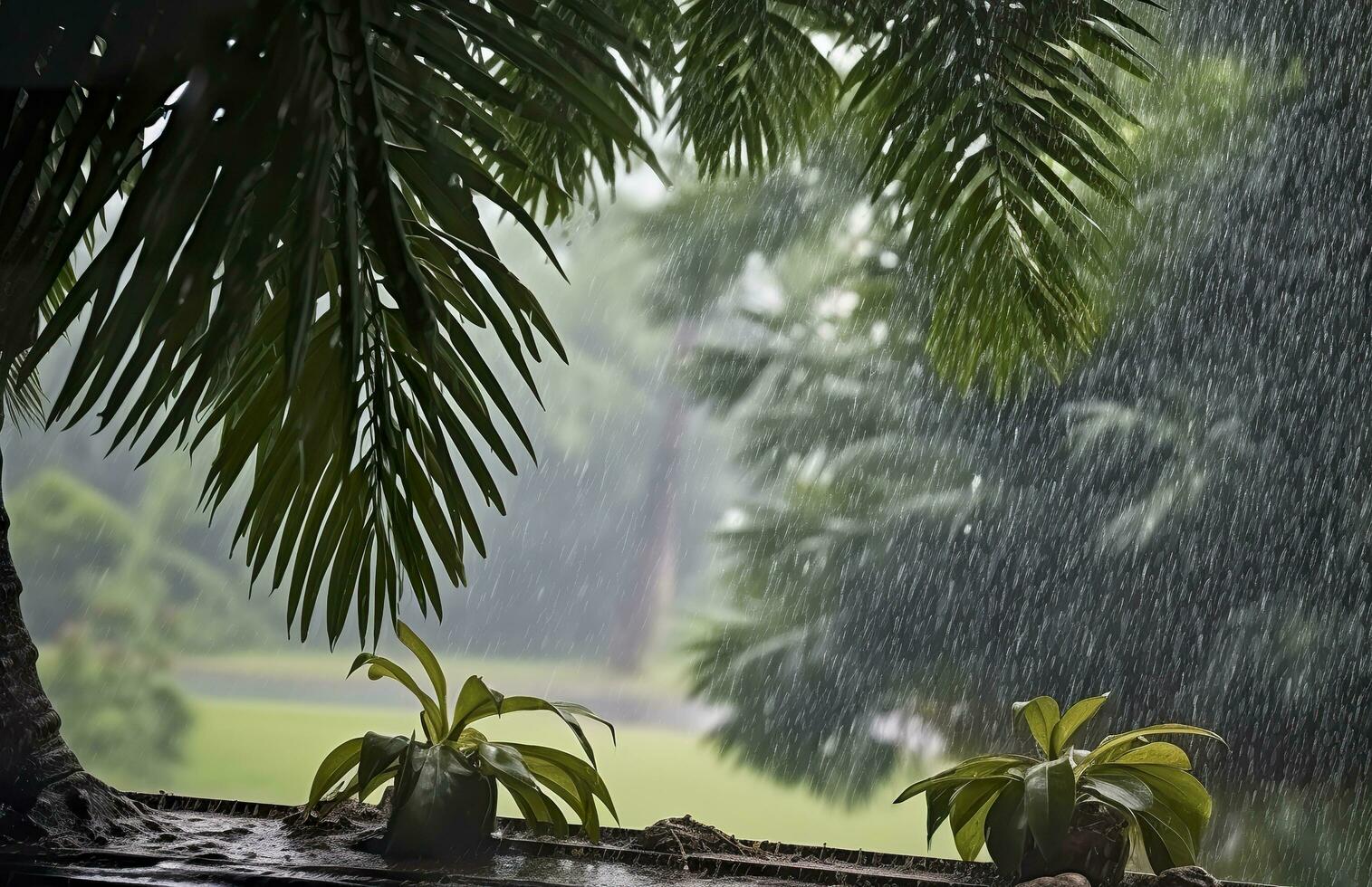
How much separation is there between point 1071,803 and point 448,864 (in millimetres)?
367

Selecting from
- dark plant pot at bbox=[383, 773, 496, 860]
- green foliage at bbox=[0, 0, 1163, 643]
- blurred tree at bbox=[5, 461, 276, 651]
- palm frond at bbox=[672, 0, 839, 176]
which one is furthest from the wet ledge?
blurred tree at bbox=[5, 461, 276, 651]

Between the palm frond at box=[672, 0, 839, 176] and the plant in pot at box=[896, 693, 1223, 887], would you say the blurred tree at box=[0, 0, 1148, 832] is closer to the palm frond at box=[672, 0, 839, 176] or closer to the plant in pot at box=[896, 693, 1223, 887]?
the palm frond at box=[672, 0, 839, 176]

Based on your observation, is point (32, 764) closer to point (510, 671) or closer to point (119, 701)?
point (510, 671)

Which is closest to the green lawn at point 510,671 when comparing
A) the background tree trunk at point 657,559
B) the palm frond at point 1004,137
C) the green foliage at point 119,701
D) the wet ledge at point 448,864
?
the background tree trunk at point 657,559

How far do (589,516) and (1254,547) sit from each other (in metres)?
1.62

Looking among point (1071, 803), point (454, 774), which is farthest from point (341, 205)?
point (1071, 803)

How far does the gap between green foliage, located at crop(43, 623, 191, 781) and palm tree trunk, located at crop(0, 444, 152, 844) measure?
1732mm

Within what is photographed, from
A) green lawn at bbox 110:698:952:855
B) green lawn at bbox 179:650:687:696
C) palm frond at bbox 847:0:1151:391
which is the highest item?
palm frond at bbox 847:0:1151:391

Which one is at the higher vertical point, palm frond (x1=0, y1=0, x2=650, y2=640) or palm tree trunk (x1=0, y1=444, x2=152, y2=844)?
palm frond (x1=0, y1=0, x2=650, y2=640)

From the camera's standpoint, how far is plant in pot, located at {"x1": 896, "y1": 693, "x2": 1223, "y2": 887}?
57 cm

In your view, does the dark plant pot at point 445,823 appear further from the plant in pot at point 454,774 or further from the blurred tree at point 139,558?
the blurred tree at point 139,558

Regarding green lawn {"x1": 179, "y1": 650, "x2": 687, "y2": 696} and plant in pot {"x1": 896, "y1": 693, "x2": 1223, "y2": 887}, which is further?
green lawn {"x1": 179, "y1": 650, "x2": 687, "y2": 696}

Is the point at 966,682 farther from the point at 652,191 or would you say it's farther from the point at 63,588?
the point at 63,588

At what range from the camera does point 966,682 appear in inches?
81.2
